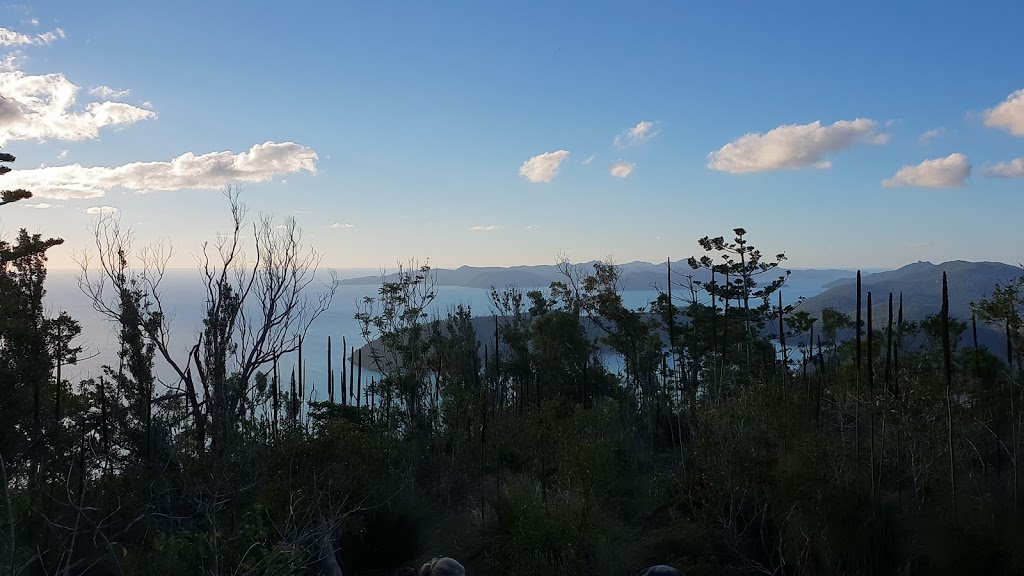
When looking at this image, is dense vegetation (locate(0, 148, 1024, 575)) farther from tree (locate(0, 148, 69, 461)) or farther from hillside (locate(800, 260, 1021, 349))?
hillside (locate(800, 260, 1021, 349))

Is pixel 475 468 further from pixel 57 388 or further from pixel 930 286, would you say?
pixel 930 286

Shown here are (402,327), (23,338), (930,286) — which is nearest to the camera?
(23,338)

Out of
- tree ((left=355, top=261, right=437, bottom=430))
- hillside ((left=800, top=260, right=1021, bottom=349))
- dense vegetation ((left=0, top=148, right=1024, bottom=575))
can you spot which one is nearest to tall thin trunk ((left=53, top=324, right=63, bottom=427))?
dense vegetation ((left=0, top=148, right=1024, bottom=575))

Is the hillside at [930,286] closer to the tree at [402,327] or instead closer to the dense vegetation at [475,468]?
the tree at [402,327]

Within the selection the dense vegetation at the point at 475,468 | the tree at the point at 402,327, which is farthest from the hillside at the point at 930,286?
the dense vegetation at the point at 475,468

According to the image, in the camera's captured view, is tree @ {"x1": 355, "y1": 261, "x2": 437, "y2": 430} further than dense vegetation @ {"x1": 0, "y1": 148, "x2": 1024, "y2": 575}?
Yes

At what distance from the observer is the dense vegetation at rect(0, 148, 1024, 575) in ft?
23.7

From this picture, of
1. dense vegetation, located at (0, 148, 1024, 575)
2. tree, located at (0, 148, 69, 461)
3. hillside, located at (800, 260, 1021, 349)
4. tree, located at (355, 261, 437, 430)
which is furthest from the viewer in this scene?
hillside, located at (800, 260, 1021, 349)

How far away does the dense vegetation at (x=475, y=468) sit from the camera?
285 inches

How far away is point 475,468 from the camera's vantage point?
15.6 meters

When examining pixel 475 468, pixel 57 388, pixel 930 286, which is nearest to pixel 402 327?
pixel 475 468

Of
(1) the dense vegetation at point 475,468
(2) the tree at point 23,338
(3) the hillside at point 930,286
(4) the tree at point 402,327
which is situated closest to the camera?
(1) the dense vegetation at point 475,468

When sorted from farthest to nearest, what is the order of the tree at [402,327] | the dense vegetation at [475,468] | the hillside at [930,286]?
the hillside at [930,286] → the tree at [402,327] → the dense vegetation at [475,468]

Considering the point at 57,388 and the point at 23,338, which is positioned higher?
the point at 23,338
